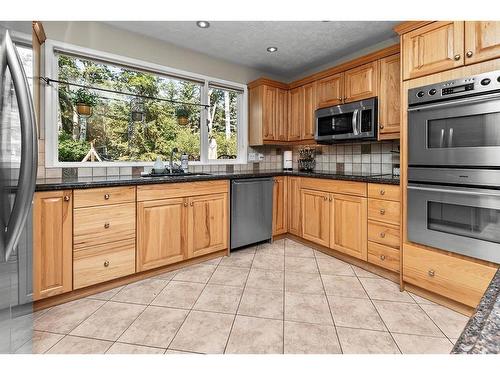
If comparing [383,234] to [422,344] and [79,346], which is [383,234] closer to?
[422,344]

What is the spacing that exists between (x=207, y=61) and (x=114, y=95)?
122 centimetres

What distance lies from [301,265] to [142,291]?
1.50m

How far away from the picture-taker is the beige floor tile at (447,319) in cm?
163

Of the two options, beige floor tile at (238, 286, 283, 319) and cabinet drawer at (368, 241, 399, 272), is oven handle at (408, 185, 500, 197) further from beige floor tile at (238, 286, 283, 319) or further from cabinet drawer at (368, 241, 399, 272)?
beige floor tile at (238, 286, 283, 319)

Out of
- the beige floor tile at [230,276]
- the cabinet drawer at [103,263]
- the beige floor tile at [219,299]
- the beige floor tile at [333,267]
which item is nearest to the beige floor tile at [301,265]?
the beige floor tile at [333,267]

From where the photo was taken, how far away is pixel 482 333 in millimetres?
339

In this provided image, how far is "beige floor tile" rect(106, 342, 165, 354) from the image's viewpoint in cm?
143

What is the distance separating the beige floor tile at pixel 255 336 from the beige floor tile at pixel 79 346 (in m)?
0.70

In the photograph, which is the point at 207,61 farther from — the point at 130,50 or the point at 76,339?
the point at 76,339

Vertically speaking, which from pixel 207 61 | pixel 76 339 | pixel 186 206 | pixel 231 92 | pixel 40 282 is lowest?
pixel 76 339

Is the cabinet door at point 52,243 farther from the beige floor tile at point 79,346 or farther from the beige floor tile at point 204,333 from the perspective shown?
the beige floor tile at point 204,333

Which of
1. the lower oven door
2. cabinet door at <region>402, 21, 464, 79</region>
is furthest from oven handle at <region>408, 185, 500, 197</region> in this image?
cabinet door at <region>402, 21, 464, 79</region>

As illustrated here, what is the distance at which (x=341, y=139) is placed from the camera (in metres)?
3.03

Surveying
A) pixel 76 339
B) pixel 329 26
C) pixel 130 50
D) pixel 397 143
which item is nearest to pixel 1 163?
pixel 76 339
